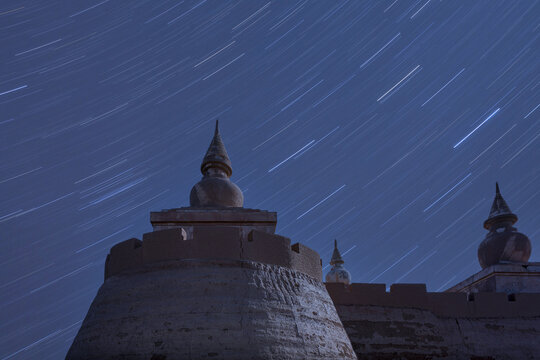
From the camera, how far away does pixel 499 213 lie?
18703 mm

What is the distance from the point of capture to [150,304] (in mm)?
6359

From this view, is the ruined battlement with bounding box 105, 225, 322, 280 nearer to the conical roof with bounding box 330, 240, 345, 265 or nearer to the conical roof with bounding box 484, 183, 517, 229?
the conical roof with bounding box 484, 183, 517, 229

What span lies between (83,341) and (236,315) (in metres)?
2.41

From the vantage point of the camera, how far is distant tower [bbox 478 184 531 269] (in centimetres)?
1736

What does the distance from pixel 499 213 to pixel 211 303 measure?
16447 mm

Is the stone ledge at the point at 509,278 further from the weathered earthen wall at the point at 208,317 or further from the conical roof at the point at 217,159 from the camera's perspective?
the weathered earthen wall at the point at 208,317

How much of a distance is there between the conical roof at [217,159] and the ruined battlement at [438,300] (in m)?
7.12

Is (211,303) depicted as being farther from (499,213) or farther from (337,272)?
(337,272)

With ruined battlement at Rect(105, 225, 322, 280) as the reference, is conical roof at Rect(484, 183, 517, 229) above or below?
above

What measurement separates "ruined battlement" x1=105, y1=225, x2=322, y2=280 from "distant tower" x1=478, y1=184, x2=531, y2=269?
516 inches

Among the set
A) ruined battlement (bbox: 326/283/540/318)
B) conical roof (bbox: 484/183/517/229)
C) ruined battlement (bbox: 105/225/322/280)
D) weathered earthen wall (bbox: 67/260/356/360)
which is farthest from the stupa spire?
conical roof (bbox: 484/183/517/229)

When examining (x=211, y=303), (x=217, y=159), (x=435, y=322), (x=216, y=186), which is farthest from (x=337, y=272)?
(x=211, y=303)

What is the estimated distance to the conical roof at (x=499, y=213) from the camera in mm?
18469

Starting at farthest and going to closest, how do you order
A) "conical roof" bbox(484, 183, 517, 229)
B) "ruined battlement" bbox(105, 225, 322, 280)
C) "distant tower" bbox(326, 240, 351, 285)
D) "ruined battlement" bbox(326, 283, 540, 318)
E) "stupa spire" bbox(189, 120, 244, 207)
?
"distant tower" bbox(326, 240, 351, 285), "conical roof" bbox(484, 183, 517, 229), "stupa spire" bbox(189, 120, 244, 207), "ruined battlement" bbox(326, 283, 540, 318), "ruined battlement" bbox(105, 225, 322, 280)
